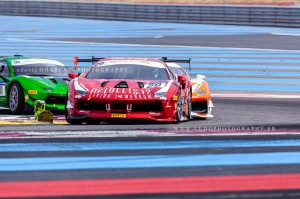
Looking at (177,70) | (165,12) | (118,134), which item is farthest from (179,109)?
(165,12)

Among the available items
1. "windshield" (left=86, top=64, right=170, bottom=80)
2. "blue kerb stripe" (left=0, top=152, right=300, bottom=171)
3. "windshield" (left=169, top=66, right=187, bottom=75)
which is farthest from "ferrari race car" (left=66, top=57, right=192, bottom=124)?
"blue kerb stripe" (left=0, top=152, right=300, bottom=171)

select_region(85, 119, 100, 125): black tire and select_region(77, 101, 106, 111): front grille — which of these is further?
select_region(85, 119, 100, 125): black tire

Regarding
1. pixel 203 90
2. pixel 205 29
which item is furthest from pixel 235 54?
pixel 203 90

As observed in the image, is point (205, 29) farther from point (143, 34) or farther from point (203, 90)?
point (203, 90)

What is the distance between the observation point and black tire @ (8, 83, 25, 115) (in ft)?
54.9

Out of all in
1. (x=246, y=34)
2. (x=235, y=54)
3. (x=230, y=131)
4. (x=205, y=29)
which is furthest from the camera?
(x=205, y=29)

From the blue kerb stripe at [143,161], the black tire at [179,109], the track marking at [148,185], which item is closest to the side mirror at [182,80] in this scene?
the black tire at [179,109]

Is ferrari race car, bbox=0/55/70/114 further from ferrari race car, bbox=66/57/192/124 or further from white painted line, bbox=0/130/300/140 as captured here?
white painted line, bbox=0/130/300/140

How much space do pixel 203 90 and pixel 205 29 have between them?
843 inches

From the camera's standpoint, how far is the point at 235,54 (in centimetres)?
2875

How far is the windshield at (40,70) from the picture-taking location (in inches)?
693

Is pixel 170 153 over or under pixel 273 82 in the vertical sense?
over

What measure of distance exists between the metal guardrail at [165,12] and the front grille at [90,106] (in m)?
22.1

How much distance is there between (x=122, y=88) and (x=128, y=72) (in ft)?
2.95
